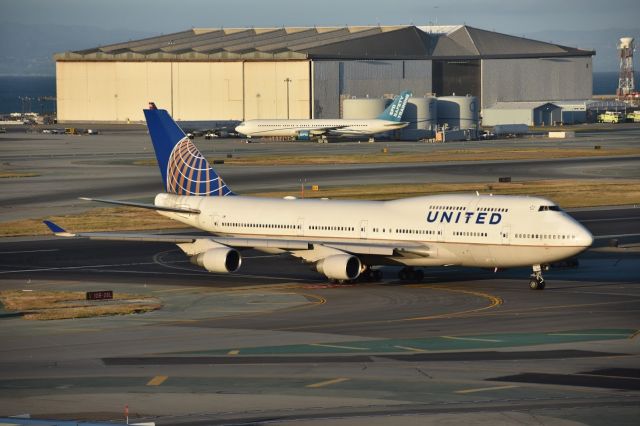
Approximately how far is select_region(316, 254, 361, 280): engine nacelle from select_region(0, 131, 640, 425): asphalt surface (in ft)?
3.00

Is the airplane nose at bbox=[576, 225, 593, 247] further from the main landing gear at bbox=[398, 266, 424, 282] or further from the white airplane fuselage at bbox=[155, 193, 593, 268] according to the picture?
the main landing gear at bbox=[398, 266, 424, 282]

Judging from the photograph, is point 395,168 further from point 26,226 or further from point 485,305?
point 485,305

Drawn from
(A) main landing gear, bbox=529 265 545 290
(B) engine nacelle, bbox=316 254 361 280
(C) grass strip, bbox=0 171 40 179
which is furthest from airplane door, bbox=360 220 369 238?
(C) grass strip, bbox=0 171 40 179

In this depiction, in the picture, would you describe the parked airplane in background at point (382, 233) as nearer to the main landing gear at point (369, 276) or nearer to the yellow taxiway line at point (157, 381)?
the main landing gear at point (369, 276)

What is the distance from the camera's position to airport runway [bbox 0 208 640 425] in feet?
125

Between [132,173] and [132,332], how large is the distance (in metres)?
87.4

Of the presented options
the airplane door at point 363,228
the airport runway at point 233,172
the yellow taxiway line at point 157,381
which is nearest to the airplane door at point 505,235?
the airplane door at point 363,228

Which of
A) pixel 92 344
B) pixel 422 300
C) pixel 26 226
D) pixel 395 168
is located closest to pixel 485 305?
pixel 422 300

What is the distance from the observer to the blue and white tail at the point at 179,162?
7344 centimetres

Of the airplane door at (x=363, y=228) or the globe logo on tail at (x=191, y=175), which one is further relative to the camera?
the globe logo on tail at (x=191, y=175)

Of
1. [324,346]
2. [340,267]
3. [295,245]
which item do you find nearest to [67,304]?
[295,245]

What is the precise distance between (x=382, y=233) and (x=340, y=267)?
12.1 ft

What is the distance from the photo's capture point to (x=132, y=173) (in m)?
138

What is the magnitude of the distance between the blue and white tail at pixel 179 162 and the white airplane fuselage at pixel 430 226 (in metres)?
2.38
